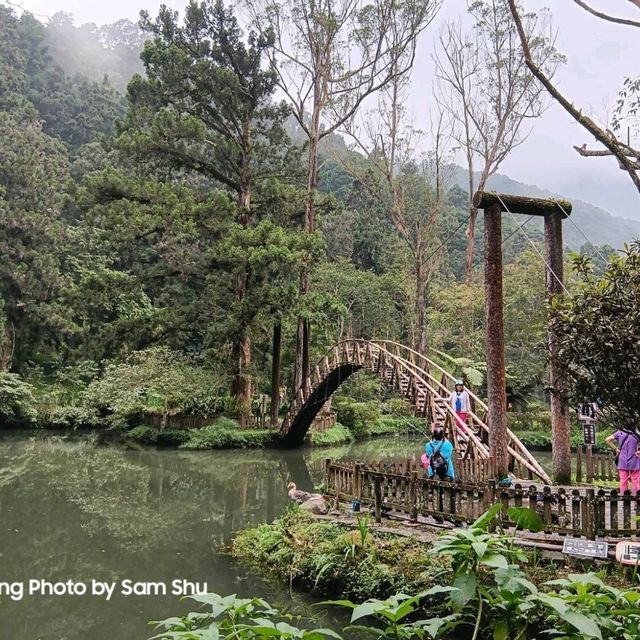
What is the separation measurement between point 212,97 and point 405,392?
40.9ft

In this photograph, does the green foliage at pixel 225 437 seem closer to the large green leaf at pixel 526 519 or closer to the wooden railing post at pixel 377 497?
the wooden railing post at pixel 377 497

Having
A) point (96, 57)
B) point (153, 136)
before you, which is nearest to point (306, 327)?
point (153, 136)

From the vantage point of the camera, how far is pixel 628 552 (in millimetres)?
4727

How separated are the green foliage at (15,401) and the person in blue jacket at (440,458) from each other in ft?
56.8

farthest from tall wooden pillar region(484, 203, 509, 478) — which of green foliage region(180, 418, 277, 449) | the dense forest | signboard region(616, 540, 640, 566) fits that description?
green foliage region(180, 418, 277, 449)

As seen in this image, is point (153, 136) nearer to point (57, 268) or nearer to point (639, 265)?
A: point (57, 268)

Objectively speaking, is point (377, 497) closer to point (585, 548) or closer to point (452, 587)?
point (585, 548)

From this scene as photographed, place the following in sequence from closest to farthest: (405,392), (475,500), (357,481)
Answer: (475,500) → (357,481) → (405,392)

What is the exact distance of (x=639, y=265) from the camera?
4453 millimetres

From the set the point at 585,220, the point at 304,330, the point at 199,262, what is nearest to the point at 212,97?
the point at 199,262

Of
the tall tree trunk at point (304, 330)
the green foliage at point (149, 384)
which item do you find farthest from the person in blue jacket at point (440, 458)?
the green foliage at point (149, 384)

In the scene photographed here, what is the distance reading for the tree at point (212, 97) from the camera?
740 inches

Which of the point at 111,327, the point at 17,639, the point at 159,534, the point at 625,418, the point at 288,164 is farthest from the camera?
the point at 288,164

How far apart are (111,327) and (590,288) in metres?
16.8
